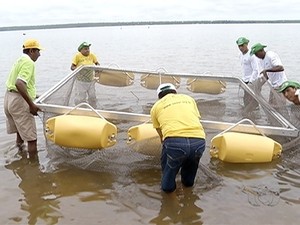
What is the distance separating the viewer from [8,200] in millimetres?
5246

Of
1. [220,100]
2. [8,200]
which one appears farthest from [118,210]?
[220,100]

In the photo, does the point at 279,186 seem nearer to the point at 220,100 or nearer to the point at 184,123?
the point at 184,123

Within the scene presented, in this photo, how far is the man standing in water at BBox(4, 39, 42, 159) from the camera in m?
5.84

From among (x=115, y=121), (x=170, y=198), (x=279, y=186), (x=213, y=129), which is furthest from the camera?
(x=115, y=121)

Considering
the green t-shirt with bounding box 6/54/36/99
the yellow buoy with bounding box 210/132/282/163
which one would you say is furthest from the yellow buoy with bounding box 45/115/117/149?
the yellow buoy with bounding box 210/132/282/163

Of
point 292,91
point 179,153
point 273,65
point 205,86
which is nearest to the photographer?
point 179,153

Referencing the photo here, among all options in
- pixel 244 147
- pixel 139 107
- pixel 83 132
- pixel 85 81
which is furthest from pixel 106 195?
pixel 139 107

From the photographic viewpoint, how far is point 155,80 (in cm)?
871

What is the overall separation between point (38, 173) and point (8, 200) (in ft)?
2.80

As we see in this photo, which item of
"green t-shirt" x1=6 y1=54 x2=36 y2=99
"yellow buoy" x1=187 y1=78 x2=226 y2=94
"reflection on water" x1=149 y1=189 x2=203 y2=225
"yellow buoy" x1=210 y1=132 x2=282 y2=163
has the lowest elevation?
"reflection on water" x1=149 y1=189 x2=203 y2=225

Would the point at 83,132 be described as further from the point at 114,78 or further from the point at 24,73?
the point at 114,78

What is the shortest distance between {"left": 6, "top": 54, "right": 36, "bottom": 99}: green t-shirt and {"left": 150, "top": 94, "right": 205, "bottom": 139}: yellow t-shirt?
218 cm

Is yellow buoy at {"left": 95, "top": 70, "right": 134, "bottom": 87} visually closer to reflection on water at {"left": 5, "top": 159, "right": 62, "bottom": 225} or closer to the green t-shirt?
the green t-shirt

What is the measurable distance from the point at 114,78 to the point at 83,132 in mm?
3398
